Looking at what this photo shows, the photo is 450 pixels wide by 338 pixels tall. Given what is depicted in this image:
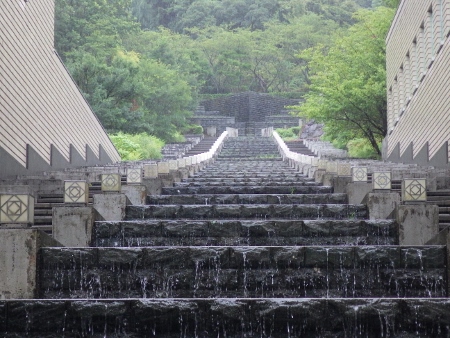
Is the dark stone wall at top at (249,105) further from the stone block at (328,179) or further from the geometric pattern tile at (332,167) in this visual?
the stone block at (328,179)

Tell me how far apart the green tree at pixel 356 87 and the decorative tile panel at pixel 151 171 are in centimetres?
1765

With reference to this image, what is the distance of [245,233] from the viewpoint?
14.5 metres

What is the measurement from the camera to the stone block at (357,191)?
57.7 feet

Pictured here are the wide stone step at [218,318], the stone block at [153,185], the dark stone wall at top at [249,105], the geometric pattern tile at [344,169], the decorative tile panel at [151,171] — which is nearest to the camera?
the wide stone step at [218,318]

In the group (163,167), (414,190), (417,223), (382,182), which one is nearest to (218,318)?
(417,223)

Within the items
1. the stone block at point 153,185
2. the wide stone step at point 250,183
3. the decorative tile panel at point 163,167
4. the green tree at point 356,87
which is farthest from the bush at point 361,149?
the stone block at point 153,185

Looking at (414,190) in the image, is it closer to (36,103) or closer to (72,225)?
(72,225)

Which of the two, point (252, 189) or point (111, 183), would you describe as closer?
point (111, 183)

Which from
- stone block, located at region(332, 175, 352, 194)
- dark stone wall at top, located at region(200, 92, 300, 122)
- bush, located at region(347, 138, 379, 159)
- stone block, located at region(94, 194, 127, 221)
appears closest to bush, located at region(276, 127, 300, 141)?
dark stone wall at top, located at region(200, 92, 300, 122)

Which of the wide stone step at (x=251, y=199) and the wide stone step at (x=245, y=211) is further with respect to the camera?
the wide stone step at (x=251, y=199)

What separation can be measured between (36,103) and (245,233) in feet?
43.2

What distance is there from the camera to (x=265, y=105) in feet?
277

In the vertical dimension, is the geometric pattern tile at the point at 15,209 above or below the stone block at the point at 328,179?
below

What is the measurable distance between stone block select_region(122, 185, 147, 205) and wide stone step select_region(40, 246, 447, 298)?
536 centimetres
